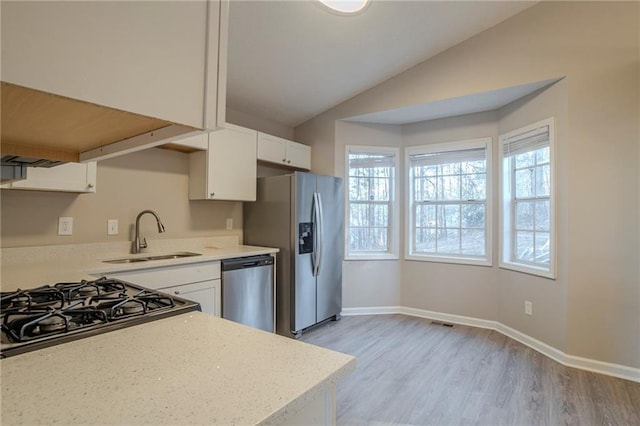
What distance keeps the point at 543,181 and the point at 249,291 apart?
112 inches

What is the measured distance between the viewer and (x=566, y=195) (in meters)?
2.77

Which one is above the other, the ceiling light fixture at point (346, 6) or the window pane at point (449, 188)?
the ceiling light fixture at point (346, 6)

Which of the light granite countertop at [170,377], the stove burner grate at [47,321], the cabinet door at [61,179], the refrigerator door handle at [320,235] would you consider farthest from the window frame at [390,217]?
the stove burner grate at [47,321]

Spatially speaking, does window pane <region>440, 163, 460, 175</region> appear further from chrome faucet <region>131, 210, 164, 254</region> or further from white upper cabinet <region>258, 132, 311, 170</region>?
chrome faucet <region>131, 210, 164, 254</region>

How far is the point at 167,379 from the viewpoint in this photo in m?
0.66

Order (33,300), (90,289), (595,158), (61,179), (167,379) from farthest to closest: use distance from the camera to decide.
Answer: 1. (595,158)
2. (61,179)
3. (90,289)
4. (33,300)
5. (167,379)

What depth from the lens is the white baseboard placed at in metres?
2.56

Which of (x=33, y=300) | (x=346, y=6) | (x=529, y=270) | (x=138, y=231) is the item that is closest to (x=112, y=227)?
(x=138, y=231)

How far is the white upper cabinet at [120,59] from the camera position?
452 mm

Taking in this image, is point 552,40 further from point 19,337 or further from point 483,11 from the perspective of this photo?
point 19,337

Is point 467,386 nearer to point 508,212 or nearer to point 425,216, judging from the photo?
point 508,212

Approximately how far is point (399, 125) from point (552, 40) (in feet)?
5.60

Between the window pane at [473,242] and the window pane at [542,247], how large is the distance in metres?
0.62

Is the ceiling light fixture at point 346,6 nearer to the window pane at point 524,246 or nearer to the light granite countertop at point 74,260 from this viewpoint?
the light granite countertop at point 74,260
